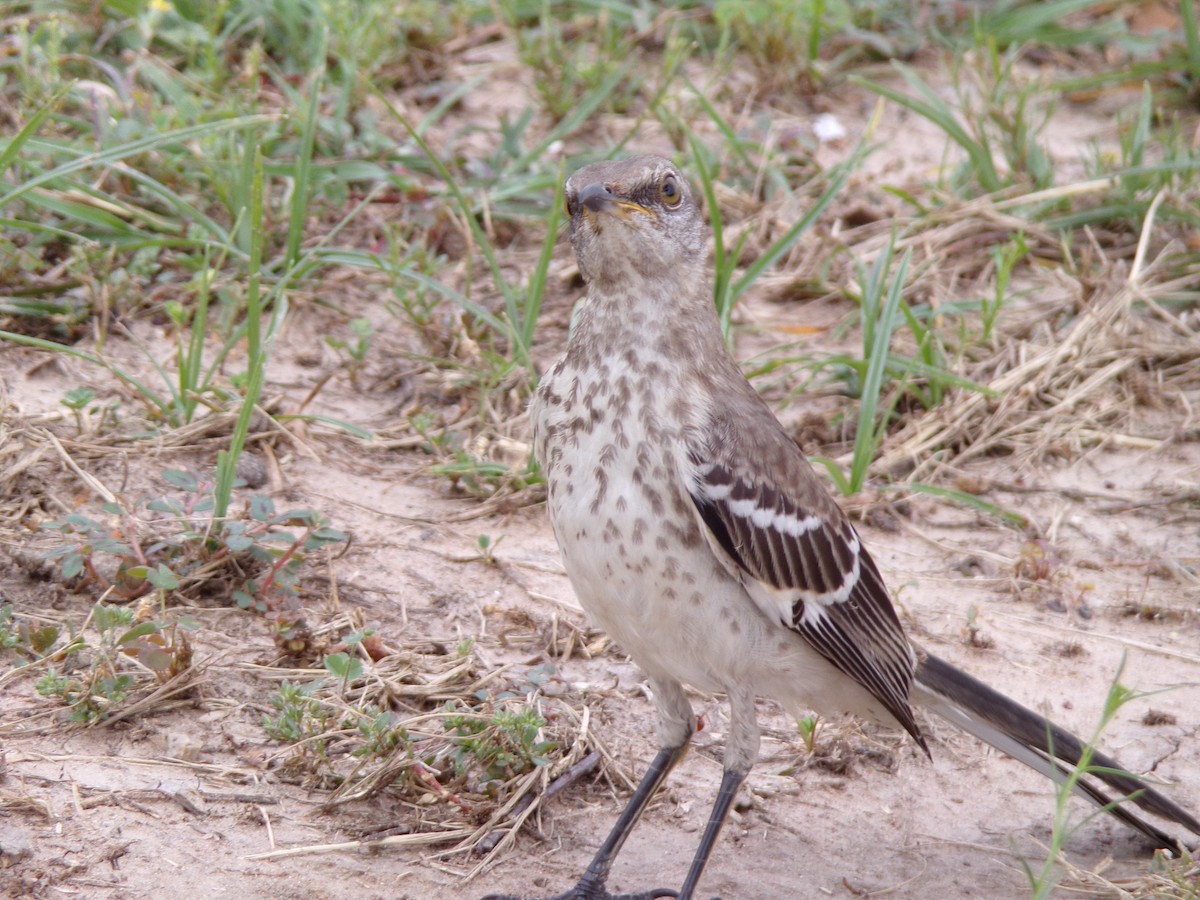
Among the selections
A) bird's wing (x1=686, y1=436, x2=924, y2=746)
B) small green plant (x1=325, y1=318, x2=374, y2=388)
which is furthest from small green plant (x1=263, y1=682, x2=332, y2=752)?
small green plant (x1=325, y1=318, x2=374, y2=388)

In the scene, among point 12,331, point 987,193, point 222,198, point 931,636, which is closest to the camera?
point 931,636

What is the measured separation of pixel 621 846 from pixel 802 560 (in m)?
0.97

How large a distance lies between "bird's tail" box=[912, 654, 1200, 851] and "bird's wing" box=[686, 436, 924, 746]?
0.50 feet

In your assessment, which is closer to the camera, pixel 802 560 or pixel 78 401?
pixel 802 560

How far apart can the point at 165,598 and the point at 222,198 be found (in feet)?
7.27

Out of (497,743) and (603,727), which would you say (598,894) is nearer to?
(497,743)

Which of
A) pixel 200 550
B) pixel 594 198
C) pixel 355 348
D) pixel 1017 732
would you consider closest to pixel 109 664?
pixel 200 550

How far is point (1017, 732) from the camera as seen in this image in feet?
13.6

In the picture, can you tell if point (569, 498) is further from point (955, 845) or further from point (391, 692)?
point (955, 845)

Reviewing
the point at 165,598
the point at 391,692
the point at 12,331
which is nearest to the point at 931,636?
the point at 391,692

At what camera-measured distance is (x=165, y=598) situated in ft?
14.4

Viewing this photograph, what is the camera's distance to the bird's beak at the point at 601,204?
12.1 feet

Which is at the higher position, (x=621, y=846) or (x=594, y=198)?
(x=594, y=198)

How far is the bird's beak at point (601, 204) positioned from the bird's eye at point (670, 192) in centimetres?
15
